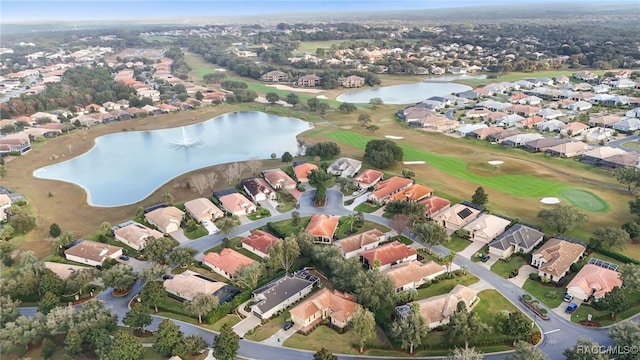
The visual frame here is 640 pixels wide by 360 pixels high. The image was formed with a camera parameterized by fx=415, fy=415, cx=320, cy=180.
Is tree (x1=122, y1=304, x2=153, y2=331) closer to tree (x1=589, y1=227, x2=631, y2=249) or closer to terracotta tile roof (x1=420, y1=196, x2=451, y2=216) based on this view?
terracotta tile roof (x1=420, y1=196, x2=451, y2=216)

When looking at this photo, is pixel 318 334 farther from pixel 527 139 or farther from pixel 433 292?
pixel 527 139

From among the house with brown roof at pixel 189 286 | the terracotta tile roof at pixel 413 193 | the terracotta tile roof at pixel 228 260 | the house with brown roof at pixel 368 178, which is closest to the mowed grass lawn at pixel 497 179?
→ the terracotta tile roof at pixel 413 193

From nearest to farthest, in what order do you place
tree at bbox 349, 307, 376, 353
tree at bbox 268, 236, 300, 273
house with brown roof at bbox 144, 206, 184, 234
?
tree at bbox 349, 307, 376, 353, tree at bbox 268, 236, 300, 273, house with brown roof at bbox 144, 206, 184, 234

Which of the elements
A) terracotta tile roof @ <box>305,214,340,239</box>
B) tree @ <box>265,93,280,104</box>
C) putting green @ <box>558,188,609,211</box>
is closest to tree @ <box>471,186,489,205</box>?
putting green @ <box>558,188,609,211</box>

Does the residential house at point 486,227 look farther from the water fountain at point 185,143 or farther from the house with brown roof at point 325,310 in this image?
the water fountain at point 185,143

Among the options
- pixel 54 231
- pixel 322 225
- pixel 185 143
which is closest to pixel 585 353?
pixel 322 225

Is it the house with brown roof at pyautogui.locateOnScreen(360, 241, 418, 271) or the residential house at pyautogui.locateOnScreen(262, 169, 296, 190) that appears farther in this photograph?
the residential house at pyautogui.locateOnScreen(262, 169, 296, 190)

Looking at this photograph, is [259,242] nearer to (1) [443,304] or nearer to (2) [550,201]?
(1) [443,304]
